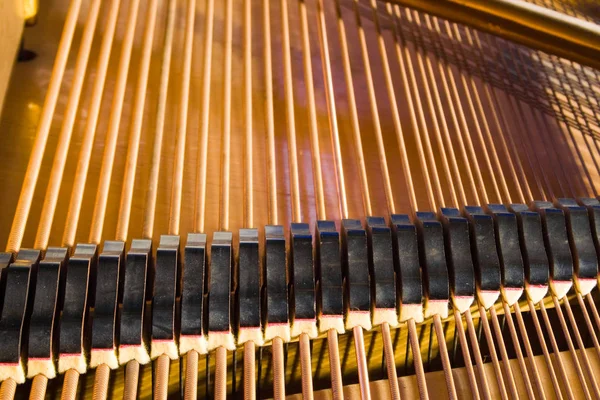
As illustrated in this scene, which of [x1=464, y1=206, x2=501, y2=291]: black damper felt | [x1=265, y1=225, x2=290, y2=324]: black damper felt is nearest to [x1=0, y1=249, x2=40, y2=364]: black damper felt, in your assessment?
[x1=265, y1=225, x2=290, y2=324]: black damper felt

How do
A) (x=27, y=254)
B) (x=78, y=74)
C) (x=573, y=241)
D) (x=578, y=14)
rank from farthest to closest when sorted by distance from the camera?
(x=578, y=14) < (x=78, y=74) < (x=573, y=241) < (x=27, y=254)

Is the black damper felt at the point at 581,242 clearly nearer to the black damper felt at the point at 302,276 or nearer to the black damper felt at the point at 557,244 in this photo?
the black damper felt at the point at 557,244

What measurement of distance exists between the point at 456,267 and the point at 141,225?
2.42ft

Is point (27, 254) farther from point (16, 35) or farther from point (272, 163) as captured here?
point (16, 35)

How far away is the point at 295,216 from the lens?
1346 mm

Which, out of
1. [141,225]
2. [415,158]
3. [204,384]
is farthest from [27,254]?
[415,158]

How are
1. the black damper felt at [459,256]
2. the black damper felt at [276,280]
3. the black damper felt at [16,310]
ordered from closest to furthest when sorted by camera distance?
1. the black damper felt at [16,310]
2. the black damper felt at [276,280]
3. the black damper felt at [459,256]

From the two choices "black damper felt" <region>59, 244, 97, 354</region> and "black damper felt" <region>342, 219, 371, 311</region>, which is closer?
"black damper felt" <region>59, 244, 97, 354</region>

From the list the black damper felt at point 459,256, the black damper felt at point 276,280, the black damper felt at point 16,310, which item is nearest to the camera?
the black damper felt at point 16,310

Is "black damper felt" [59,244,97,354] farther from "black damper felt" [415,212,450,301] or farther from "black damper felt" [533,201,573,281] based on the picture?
"black damper felt" [533,201,573,281]

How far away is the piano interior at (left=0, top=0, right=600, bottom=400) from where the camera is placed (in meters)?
1.12

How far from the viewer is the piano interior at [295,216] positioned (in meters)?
1.12

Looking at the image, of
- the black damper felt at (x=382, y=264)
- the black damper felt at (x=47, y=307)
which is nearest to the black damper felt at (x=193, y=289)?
the black damper felt at (x=47, y=307)

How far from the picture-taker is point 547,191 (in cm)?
176
